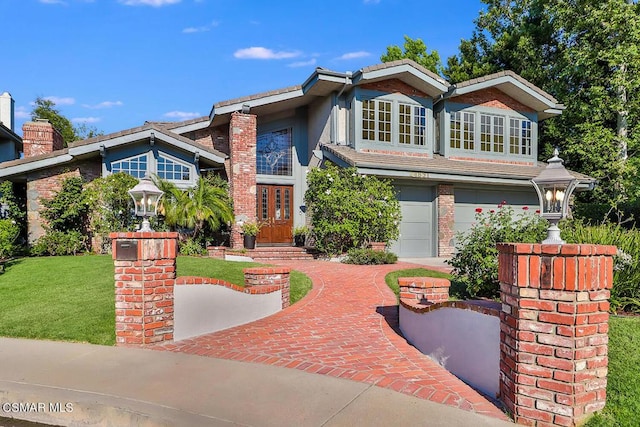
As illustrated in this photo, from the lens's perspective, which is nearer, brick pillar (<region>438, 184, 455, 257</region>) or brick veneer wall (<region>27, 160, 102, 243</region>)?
brick veneer wall (<region>27, 160, 102, 243</region>)

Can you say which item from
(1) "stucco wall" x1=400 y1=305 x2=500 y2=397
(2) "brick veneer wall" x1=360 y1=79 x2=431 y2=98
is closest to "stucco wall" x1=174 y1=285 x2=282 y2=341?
(1) "stucco wall" x1=400 y1=305 x2=500 y2=397

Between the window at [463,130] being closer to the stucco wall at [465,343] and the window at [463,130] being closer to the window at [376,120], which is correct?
the window at [376,120]

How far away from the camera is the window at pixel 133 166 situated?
43.9ft

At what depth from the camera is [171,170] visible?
13992 mm

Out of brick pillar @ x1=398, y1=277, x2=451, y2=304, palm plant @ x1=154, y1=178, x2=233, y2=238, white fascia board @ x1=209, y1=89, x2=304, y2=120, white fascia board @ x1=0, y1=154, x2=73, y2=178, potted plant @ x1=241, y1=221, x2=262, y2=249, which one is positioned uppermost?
white fascia board @ x1=209, y1=89, x2=304, y2=120

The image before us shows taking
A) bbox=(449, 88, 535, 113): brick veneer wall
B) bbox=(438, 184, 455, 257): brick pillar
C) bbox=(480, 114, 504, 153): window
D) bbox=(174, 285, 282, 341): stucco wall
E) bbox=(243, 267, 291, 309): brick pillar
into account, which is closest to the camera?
bbox=(174, 285, 282, 341): stucco wall

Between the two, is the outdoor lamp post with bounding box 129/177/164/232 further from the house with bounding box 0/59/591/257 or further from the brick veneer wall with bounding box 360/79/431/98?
the brick veneer wall with bounding box 360/79/431/98

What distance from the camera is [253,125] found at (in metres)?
14.2

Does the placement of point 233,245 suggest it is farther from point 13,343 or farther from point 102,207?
point 13,343

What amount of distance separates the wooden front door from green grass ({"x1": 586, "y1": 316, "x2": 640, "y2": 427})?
11.8 meters

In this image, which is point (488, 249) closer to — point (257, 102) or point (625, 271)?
point (625, 271)

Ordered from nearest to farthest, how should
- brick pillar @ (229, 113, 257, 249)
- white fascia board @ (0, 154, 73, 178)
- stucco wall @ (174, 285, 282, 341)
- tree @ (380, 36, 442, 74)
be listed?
stucco wall @ (174, 285, 282, 341) < white fascia board @ (0, 154, 73, 178) < brick pillar @ (229, 113, 257, 249) < tree @ (380, 36, 442, 74)

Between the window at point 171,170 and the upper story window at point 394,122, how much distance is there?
6.46 meters

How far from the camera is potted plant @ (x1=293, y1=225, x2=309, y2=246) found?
14.7 meters
